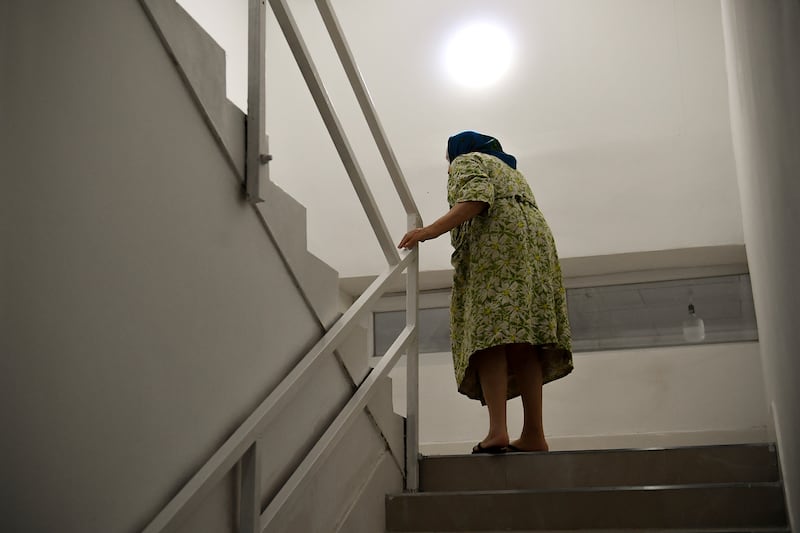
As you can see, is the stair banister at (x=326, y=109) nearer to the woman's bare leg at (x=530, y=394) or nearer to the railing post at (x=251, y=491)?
the woman's bare leg at (x=530, y=394)

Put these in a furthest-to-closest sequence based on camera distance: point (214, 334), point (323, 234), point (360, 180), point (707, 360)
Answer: point (323, 234) → point (707, 360) → point (360, 180) → point (214, 334)

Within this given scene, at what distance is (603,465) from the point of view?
7.59ft

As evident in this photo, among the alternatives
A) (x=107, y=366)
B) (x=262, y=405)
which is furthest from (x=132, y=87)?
(x=262, y=405)

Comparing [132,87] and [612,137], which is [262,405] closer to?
[132,87]

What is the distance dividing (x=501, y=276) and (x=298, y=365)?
84 cm

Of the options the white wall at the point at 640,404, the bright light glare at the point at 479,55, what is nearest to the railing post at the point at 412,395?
the white wall at the point at 640,404

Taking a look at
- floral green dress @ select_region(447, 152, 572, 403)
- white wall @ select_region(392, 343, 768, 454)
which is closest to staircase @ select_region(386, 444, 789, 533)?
floral green dress @ select_region(447, 152, 572, 403)

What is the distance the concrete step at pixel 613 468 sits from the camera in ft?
7.34

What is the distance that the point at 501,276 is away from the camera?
2.49 meters

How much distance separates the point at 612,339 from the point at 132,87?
284 cm

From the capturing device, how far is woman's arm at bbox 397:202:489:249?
2463mm

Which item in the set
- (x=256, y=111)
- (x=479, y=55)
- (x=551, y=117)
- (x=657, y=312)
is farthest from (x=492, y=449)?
(x=479, y=55)

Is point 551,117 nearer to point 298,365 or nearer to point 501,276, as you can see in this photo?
point 501,276

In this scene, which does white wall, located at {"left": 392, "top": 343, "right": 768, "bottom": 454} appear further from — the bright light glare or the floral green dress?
the bright light glare
